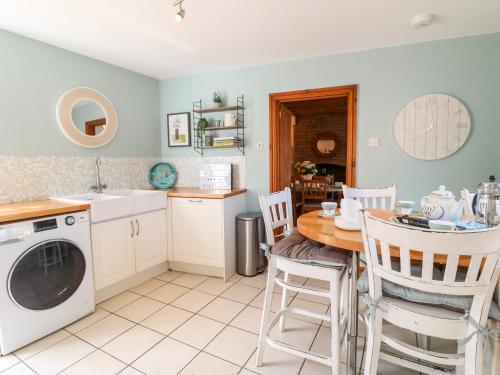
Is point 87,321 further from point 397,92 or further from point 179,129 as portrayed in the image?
point 397,92

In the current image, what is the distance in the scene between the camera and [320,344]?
179cm

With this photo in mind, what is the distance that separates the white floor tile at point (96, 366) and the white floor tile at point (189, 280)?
1033 mm

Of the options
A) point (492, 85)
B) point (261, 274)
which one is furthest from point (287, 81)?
point (261, 274)

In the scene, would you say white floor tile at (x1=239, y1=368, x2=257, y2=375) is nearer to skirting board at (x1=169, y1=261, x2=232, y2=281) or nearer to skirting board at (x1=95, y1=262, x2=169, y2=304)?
skirting board at (x1=169, y1=261, x2=232, y2=281)

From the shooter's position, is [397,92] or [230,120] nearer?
[397,92]

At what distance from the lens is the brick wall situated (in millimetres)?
6660

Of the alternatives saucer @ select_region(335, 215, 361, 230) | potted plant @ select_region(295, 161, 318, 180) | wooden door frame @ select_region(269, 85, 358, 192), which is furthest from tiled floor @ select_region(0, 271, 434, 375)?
potted plant @ select_region(295, 161, 318, 180)

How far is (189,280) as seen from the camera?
2.80 metres

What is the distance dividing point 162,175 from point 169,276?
1367mm

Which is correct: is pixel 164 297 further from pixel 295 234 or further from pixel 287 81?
pixel 287 81

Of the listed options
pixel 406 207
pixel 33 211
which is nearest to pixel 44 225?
pixel 33 211

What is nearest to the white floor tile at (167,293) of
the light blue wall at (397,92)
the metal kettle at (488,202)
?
the light blue wall at (397,92)

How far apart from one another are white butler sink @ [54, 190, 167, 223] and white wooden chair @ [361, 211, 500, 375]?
2.05 metres

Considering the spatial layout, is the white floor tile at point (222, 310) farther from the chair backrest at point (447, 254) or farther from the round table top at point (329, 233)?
the chair backrest at point (447, 254)
